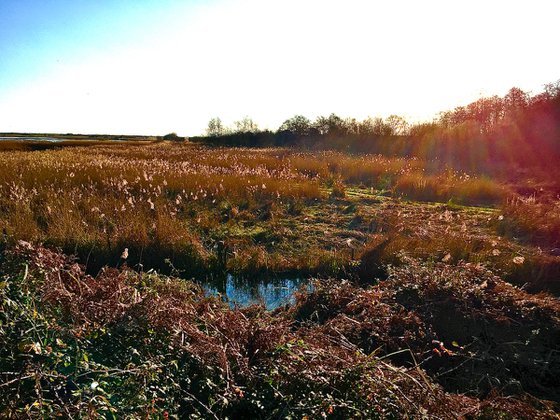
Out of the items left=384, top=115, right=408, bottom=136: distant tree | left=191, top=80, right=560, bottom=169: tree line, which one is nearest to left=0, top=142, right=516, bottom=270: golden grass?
left=191, top=80, right=560, bottom=169: tree line

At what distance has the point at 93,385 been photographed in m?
1.70

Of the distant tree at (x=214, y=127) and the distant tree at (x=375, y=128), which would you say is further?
the distant tree at (x=214, y=127)

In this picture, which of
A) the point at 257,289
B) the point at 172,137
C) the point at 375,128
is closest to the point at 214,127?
the point at 172,137

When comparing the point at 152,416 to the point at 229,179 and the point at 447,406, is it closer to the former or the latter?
the point at 447,406

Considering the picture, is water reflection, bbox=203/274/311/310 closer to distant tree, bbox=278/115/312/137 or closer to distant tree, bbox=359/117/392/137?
distant tree, bbox=359/117/392/137

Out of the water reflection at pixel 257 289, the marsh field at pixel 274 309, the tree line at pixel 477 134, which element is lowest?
the water reflection at pixel 257 289

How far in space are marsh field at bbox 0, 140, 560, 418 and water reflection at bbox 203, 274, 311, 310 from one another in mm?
34

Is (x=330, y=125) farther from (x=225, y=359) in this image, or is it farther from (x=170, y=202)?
(x=225, y=359)

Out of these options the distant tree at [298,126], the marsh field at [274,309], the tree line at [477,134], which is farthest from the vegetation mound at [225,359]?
the distant tree at [298,126]

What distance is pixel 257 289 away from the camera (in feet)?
18.5

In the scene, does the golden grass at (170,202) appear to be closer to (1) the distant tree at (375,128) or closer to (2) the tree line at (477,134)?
(2) the tree line at (477,134)

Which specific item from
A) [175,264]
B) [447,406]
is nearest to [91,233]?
[175,264]

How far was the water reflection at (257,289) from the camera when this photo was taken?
5.20 m

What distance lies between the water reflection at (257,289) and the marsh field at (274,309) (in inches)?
1.3
